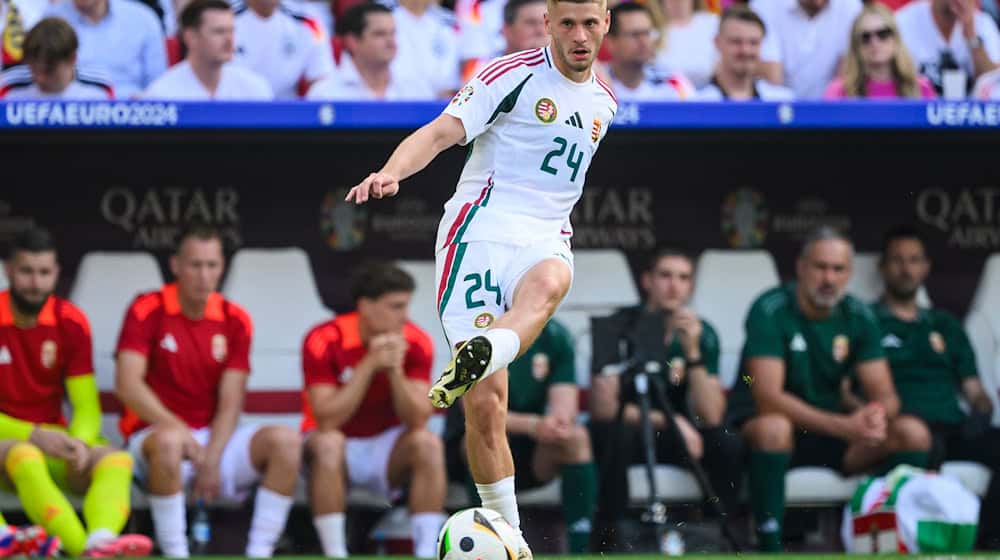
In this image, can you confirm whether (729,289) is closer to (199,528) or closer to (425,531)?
(425,531)

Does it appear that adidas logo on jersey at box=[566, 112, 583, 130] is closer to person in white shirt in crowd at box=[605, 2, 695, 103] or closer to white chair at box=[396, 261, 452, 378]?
person in white shirt in crowd at box=[605, 2, 695, 103]

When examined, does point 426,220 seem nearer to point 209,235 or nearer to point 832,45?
point 209,235

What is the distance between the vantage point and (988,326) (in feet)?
29.9

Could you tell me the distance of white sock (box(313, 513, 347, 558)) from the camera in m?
7.94

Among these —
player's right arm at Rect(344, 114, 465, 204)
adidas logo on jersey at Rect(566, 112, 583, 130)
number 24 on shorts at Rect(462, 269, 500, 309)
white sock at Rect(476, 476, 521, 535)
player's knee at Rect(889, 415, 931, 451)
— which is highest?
adidas logo on jersey at Rect(566, 112, 583, 130)

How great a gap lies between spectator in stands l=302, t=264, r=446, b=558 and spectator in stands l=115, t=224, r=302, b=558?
0.19m

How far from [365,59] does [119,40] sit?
3.99ft

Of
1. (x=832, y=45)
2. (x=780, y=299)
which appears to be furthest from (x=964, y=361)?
(x=832, y=45)

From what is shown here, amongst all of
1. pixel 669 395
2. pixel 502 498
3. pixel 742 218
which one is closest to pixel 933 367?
pixel 742 218

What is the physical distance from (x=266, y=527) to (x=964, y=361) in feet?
11.6

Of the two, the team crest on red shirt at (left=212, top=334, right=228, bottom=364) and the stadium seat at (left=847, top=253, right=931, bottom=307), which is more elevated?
the stadium seat at (left=847, top=253, right=931, bottom=307)

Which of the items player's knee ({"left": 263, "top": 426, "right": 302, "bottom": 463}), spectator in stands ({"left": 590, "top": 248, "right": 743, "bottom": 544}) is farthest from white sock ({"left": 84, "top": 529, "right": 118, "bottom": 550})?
spectator in stands ({"left": 590, "top": 248, "right": 743, "bottom": 544})

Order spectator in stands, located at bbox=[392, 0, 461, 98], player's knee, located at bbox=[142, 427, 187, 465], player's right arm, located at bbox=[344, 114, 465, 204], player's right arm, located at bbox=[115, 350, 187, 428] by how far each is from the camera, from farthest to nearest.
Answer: spectator in stands, located at bbox=[392, 0, 461, 98] < player's right arm, located at bbox=[115, 350, 187, 428] < player's knee, located at bbox=[142, 427, 187, 465] < player's right arm, located at bbox=[344, 114, 465, 204]

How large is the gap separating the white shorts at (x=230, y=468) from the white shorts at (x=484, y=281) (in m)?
2.53
